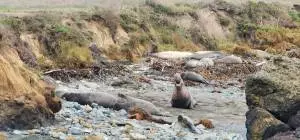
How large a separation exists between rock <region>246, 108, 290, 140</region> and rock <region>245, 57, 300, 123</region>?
0.90ft

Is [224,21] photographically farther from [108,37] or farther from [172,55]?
[108,37]

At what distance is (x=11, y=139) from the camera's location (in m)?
13.8

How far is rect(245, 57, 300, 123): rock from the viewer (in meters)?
13.6

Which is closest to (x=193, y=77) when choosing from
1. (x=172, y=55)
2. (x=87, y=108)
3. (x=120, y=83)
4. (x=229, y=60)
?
(x=120, y=83)

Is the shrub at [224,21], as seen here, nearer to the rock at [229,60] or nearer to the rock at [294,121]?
the rock at [229,60]

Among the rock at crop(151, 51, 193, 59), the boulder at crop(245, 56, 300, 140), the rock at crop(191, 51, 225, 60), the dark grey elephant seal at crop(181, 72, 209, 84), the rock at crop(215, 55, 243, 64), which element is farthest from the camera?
the rock at crop(191, 51, 225, 60)

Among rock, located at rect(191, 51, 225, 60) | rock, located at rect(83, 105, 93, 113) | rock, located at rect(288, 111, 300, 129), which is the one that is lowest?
rock, located at rect(191, 51, 225, 60)

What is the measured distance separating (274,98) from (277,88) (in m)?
0.24

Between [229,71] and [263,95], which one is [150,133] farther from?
[229,71]

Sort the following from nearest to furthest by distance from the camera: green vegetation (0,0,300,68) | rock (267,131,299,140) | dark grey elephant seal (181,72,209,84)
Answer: rock (267,131,299,140), green vegetation (0,0,300,68), dark grey elephant seal (181,72,209,84)

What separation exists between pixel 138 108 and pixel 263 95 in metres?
5.53

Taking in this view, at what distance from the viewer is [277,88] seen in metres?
14.0

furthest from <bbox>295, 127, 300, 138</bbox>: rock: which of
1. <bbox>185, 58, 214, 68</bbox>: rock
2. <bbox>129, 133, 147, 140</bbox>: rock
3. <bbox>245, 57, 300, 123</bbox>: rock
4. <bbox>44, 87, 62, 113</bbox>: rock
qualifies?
<bbox>185, 58, 214, 68</bbox>: rock

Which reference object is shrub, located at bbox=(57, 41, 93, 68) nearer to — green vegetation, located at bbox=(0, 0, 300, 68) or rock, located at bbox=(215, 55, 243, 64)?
green vegetation, located at bbox=(0, 0, 300, 68)
